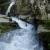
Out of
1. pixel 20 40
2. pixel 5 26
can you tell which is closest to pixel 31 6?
pixel 5 26

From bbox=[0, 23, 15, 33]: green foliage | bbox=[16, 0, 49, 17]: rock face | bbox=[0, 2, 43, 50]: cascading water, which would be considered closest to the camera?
bbox=[0, 2, 43, 50]: cascading water

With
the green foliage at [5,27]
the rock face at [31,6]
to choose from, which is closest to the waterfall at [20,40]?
the green foliage at [5,27]

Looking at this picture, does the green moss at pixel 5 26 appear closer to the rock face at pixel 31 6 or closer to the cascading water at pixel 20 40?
the cascading water at pixel 20 40

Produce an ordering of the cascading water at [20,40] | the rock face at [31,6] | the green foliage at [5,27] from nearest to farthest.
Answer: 1. the cascading water at [20,40]
2. the green foliage at [5,27]
3. the rock face at [31,6]

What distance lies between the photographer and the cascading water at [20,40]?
26.5 feet

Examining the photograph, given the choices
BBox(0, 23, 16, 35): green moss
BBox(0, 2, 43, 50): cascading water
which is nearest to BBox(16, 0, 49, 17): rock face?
BBox(0, 2, 43, 50): cascading water

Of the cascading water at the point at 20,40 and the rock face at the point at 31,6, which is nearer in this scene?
the cascading water at the point at 20,40

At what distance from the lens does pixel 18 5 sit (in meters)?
11.7

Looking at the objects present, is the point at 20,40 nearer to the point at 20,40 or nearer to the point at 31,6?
the point at 20,40

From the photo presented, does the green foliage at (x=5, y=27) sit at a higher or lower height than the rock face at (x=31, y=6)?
lower

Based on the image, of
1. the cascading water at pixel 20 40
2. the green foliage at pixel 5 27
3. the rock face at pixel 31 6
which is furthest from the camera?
the rock face at pixel 31 6

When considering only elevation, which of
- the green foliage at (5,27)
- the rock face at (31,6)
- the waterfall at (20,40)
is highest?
the rock face at (31,6)

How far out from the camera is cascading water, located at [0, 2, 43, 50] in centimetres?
806

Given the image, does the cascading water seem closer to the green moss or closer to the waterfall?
the waterfall
